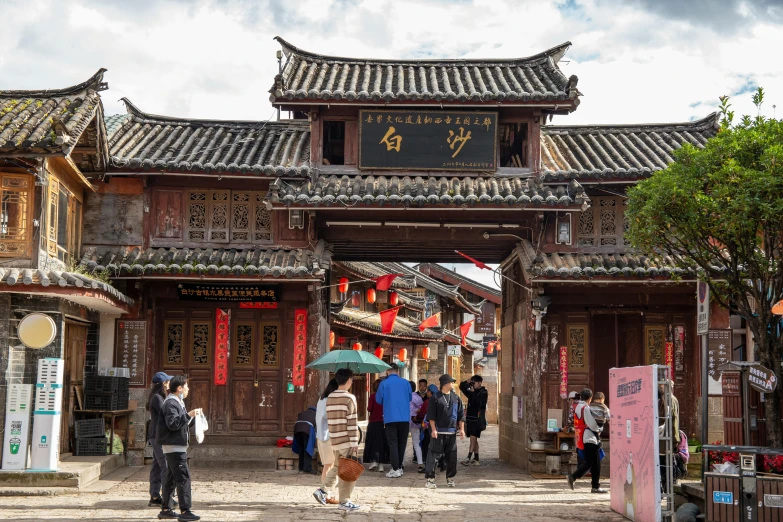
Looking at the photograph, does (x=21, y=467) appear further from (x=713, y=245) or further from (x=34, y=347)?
(x=713, y=245)

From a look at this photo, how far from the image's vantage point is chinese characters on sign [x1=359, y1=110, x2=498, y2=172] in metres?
18.1

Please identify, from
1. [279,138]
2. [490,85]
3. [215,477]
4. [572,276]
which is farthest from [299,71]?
[215,477]

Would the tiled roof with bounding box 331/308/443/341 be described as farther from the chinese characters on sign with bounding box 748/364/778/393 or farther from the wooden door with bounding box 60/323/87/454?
the chinese characters on sign with bounding box 748/364/778/393

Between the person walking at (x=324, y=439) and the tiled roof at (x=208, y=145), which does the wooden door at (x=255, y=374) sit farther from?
the person walking at (x=324, y=439)

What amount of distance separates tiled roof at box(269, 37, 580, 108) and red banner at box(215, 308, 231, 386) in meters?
4.54

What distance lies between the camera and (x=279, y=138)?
1981cm

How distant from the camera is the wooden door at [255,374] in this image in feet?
58.9

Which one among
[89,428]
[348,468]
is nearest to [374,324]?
[89,428]

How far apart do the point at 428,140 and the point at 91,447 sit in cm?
893

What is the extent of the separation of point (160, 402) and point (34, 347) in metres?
4.04

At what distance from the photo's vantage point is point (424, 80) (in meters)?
19.3

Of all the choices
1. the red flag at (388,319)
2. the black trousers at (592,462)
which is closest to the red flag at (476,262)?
the black trousers at (592,462)

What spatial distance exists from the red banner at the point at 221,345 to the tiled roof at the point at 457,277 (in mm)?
30898

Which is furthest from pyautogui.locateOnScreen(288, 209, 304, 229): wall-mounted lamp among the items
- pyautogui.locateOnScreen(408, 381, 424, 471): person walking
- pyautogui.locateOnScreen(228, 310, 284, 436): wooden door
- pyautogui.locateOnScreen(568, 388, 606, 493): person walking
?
pyautogui.locateOnScreen(568, 388, 606, 493): person walking
